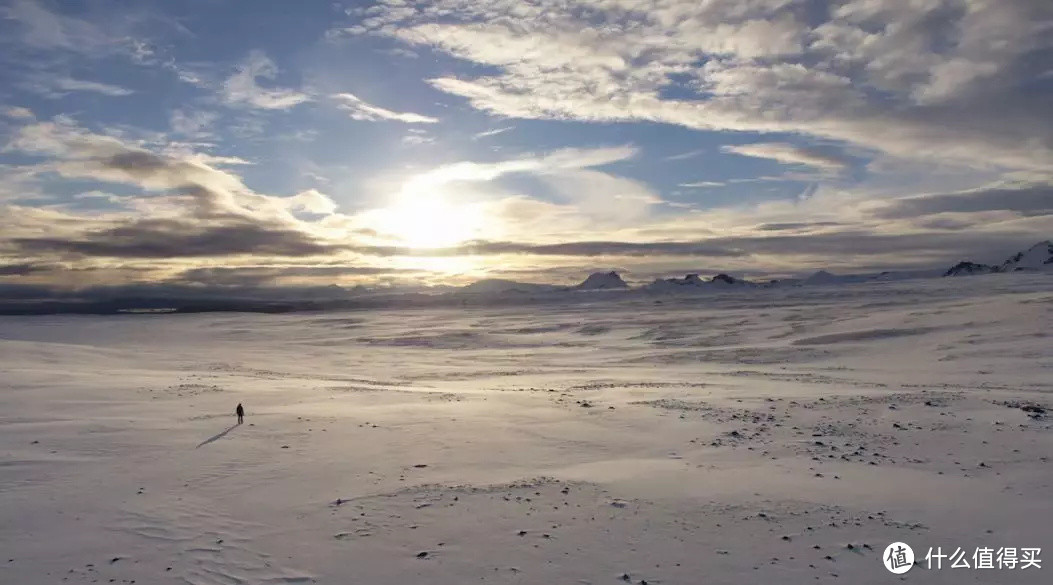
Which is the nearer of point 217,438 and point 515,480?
point 515,480

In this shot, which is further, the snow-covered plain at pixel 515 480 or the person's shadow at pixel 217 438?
the person's shadow at pixel 217 438

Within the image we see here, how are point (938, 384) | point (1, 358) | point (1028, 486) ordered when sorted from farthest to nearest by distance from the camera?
point (1, 358), point (938, 384), point (1028, 486)

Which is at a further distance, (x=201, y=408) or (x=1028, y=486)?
(x=201, y=408)

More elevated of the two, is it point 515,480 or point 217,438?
point 217,438

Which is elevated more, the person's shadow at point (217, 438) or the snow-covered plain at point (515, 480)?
the person's shadow at point (217, 438)

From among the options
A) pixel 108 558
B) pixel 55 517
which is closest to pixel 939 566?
pixel 108 558

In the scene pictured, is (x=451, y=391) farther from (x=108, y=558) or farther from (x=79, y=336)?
(x=79, y=336)

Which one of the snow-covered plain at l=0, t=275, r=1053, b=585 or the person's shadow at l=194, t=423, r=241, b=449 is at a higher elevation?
the person's shadow at l=194, t=423, r=241, b=449

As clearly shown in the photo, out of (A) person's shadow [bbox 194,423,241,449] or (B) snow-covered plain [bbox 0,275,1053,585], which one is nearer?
(B) snow-covered plain [bbox 0,275,1053,585]
